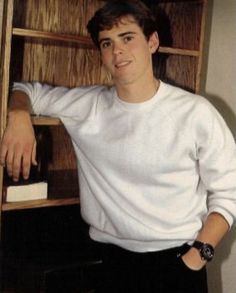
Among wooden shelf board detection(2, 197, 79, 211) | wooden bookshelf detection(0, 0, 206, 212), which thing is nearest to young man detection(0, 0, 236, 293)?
wooden shelf board detection(2, 197, 79, 211)

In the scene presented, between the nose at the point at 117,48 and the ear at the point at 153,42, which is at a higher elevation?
the ear at the point at 153,42

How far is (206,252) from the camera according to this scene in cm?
152

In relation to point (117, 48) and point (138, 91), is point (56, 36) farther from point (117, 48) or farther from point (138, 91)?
point (138, 91)

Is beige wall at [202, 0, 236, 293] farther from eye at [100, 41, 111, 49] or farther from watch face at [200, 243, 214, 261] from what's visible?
eye at [100, 41, 111, 49]

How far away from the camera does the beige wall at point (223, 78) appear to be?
2.17m

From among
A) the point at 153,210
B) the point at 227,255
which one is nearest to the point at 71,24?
the point at 153,210

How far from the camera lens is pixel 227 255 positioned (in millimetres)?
2221

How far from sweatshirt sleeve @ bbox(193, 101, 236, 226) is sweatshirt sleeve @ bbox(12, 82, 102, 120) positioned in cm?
40

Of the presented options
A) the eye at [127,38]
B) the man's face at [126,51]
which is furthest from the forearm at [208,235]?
the eye at [127,38]

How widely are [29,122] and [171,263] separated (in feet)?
2.16

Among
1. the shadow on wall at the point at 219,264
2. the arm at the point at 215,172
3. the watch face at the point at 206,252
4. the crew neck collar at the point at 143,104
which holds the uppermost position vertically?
the crew neck collar at the point at 143,104

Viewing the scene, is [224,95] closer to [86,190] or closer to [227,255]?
[227,255]

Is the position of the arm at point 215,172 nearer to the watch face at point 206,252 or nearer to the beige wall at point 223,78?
the watch face at point 206,252

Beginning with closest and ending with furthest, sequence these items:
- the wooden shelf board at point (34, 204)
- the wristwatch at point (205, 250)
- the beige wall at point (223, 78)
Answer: the wristwatch at point (205, 250)
the wooden shelf board at point (34, 204)
the beige wall at point (223, 78)
